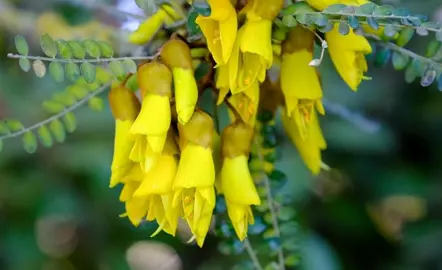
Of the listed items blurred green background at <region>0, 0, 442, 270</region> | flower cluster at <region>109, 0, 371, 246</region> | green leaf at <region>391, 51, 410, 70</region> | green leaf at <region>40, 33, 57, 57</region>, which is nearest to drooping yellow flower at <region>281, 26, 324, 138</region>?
flower cluster at <region>109, 0, 371, 246</region>

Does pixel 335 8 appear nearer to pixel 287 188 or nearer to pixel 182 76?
pixel 182 76

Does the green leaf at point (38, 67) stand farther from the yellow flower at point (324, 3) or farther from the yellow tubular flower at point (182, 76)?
the yellow flower at point (324, 3)

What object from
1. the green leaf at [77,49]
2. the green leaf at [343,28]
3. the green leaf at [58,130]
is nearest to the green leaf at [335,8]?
the green leaf at [343,28]

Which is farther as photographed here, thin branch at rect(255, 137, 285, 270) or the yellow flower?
thin branch at rect(255, 137, 285, 270)

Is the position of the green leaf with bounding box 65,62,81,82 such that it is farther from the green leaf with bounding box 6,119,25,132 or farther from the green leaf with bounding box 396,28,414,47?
the green leaf with bounding box 396,28,414,47

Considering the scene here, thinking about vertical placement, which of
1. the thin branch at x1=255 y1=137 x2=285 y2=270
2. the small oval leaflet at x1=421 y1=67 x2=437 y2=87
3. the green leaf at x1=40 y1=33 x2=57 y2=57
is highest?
A: the green leaf at x1=40 y1=33 x2=57 y2=57

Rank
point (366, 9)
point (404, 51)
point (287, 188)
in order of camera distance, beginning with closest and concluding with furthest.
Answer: point (366, 9) < point (404, 51) < point (287, 188)

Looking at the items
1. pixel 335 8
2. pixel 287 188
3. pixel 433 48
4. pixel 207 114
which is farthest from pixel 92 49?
pixel 287 188
